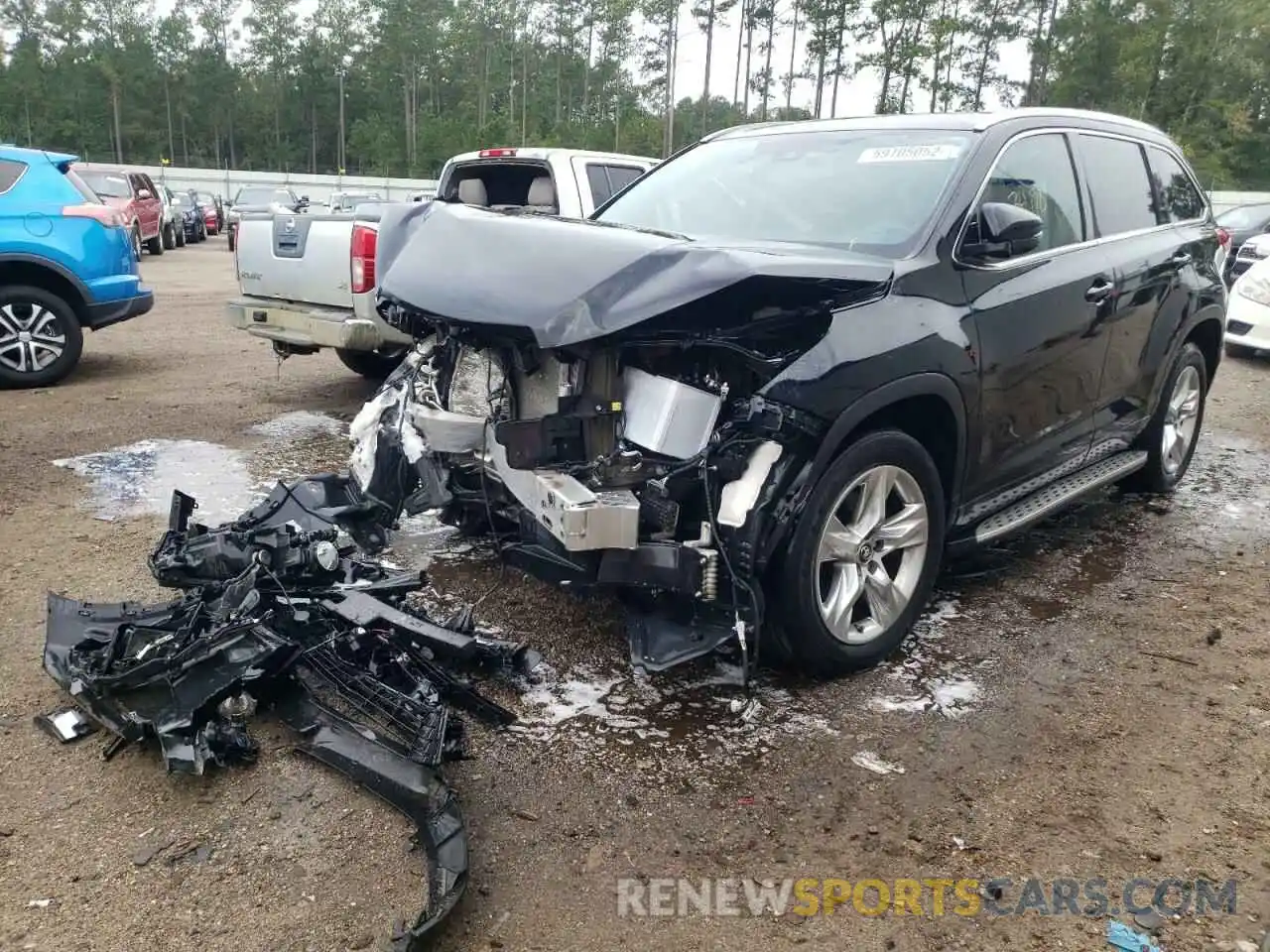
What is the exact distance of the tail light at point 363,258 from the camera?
A: 6.52 m

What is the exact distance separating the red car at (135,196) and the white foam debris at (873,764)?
18605mm

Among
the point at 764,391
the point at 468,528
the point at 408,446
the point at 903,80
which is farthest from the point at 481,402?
the point at 903,80

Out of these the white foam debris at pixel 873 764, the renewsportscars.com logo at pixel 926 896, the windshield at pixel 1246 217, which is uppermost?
the windshield at pixel 1246 217

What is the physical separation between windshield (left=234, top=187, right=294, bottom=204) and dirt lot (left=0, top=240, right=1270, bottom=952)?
2659cm

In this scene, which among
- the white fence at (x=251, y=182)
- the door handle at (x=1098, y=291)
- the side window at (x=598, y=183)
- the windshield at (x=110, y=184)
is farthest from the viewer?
the white fence at (x=251, y=182)

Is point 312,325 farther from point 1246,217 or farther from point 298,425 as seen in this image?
point 1246,217

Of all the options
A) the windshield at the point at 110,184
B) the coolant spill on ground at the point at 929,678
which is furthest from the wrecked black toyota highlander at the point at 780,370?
the windshield at the point at 110,184

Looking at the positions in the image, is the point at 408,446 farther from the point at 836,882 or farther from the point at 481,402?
the point at 836,882

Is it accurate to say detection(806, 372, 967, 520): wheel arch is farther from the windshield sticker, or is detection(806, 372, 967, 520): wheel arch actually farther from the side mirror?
the windshield sticker

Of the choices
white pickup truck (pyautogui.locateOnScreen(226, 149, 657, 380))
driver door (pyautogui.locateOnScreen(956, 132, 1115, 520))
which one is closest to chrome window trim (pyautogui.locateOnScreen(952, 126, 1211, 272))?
driver door (pyautogui.locateOnScreen(956, 132, 1115, 520))

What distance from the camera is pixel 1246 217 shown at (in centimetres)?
1684

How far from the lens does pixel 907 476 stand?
345 centimetres

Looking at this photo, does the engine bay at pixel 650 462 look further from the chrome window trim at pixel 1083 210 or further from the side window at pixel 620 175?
the side window at pixel 620 175

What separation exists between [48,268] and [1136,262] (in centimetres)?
770
